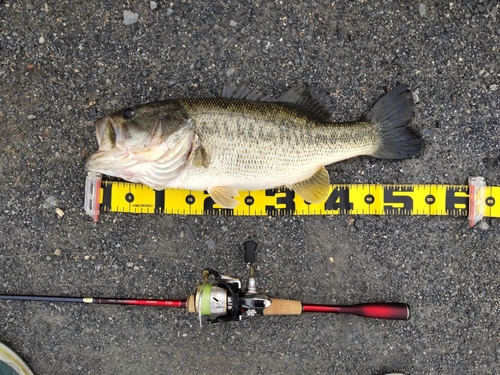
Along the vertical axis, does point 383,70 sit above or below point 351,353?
above

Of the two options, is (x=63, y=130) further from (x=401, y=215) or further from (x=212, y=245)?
(x=401, y=215)

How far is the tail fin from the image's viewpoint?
288cm

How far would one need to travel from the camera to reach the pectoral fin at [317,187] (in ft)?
9.21

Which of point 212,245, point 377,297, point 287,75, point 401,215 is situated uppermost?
point 287,75

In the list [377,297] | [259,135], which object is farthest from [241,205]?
[377,297]

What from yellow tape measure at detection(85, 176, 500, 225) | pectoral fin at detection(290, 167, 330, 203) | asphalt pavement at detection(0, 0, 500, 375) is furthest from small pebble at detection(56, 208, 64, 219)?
pectoral fin at detection(290, 167, 330, 203)

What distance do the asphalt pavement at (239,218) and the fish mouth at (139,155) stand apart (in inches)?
24.0

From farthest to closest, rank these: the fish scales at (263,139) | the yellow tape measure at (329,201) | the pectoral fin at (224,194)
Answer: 1. the yellow tape measure at (329,201)
2. the pectoral fin at (224,194)
3. the fish scales at (263,139)

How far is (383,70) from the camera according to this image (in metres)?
3.03

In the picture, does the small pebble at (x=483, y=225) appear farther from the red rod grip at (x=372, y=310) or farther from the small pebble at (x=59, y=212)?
the small pebble at (x=59, y=212)

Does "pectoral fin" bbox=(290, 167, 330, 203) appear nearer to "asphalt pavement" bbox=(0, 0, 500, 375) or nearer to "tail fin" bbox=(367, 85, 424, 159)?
"asphalt pavement" bbox=(0, 0, 500, 375)

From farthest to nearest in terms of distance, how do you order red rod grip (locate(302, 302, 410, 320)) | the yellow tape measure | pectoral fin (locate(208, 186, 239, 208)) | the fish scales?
the yellow tape measure
red rod grip (locate(302, 302, 410, 320))
pectoral fin (locate(208, 186, 239, 208))
the fish scales

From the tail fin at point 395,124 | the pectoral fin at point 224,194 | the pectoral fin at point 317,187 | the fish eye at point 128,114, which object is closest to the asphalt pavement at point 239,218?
the tail fin at point 395,124

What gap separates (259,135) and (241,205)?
621 mm
